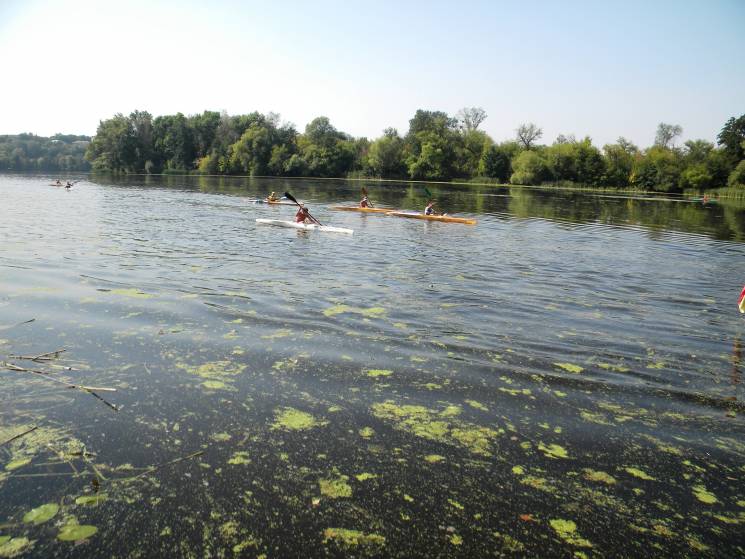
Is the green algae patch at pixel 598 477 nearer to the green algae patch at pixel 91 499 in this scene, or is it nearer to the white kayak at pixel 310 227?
the green algae patch at pixel 91 499

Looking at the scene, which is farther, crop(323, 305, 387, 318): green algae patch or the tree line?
the tree line

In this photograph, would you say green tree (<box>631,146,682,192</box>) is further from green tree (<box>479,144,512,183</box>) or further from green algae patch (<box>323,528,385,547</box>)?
green algae patch (<box>323,528,385,547</box>)

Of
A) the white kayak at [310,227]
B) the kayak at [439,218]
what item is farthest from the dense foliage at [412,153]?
the white kayak at [310,227]

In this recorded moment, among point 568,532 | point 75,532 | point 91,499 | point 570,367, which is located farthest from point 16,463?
point 570,367

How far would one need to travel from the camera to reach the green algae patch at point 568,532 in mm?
4070

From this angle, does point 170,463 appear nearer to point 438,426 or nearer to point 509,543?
point 438,426

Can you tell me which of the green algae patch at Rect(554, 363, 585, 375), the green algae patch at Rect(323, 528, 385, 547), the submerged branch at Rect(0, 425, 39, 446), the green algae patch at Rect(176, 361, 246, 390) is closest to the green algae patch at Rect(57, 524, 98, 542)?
the submerged branch at Rect(0, 425, 39, 446)

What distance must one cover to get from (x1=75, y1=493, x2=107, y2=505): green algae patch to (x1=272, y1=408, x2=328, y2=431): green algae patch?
6.16ft

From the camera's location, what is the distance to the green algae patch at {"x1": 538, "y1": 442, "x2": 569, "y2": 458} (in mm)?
5340

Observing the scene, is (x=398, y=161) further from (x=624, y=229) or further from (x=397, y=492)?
(x=397, y=492)

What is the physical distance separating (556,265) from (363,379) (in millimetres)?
11935

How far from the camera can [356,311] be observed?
10492 millimetres

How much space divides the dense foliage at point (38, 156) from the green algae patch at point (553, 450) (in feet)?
574

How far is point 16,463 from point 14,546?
1314mm
